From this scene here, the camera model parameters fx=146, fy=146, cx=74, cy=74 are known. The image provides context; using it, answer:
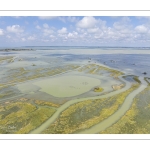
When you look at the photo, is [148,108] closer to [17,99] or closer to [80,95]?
[80,95]

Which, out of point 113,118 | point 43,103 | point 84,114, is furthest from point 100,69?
point 113,118

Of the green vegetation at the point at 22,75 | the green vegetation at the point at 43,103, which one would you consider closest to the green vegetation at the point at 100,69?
the green vegetation at the point at 22,75

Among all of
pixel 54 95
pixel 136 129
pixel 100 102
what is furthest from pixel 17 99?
pixel 136 129

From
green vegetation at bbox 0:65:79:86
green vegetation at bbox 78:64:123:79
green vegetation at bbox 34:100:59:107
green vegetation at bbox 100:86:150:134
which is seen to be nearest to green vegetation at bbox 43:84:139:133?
green vegetation at bbox 100:86:150:134

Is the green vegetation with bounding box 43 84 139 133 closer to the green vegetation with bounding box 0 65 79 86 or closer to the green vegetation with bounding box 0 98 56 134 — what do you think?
the green vegetation with bounding box 0 98 56 134

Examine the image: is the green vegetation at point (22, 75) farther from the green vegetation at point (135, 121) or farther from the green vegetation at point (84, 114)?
the green vegetation at point (135, 121)
